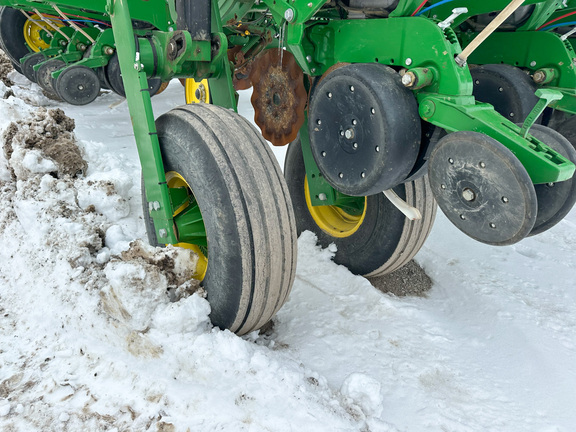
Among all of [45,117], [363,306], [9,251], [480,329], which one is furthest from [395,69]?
[45,117]

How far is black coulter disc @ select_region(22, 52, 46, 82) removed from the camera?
5895 mm

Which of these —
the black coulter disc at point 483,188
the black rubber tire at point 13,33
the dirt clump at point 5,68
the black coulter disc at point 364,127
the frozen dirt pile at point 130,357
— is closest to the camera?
the black coulter disc at point 483,188

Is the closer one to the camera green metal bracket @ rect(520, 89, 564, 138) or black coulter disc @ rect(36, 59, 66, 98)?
green metal bracket @ rect(520, 89, 564, 138)

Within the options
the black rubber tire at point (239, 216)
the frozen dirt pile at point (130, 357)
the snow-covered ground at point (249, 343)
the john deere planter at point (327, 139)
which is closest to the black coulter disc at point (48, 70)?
the snow-covered ground at point (249, 343)

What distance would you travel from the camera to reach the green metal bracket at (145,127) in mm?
2086

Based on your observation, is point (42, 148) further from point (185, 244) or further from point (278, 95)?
point (278, 95)

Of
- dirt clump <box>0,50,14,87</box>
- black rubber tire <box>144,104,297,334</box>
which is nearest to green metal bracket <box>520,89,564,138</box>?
black rubber tire <box>144,104,297,334</box>

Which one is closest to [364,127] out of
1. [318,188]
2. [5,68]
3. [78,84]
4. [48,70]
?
[318,188]

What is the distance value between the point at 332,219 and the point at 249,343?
4.27ft

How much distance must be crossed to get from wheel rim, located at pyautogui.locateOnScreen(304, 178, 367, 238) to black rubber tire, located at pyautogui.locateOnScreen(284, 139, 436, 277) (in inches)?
1.3

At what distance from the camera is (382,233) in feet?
8.57

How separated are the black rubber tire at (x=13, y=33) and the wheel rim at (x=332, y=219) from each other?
5188mm

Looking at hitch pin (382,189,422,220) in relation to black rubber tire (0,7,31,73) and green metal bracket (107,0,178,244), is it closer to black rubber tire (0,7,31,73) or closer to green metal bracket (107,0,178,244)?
green metal bracket (107,0,178,244)

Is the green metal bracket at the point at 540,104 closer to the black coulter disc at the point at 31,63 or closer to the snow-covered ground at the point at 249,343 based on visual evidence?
the snow-covered ground at the point at 249,343
